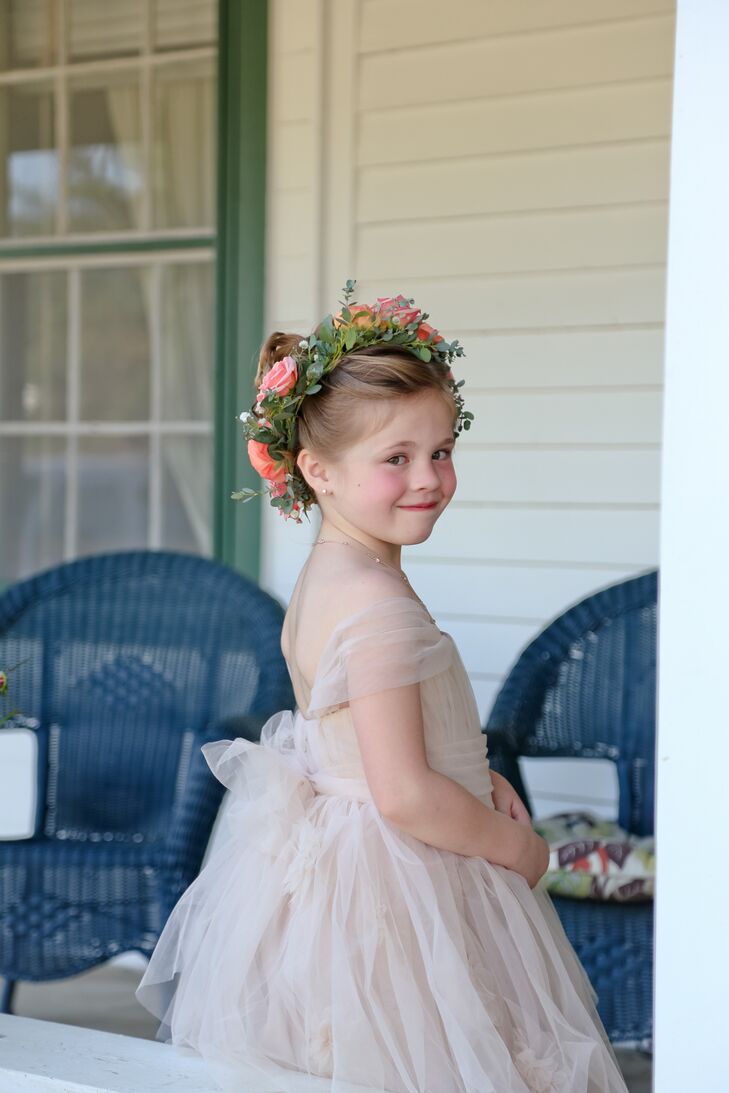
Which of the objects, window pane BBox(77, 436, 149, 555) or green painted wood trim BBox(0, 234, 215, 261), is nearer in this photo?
green painted wood trim BBox(0, 234, 215, 261)

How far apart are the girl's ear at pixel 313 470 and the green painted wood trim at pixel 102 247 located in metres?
2.06

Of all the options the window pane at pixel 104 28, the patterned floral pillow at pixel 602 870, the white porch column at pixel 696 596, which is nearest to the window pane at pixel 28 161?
the window pane at pixel 104 28

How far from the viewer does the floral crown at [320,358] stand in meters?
1.70

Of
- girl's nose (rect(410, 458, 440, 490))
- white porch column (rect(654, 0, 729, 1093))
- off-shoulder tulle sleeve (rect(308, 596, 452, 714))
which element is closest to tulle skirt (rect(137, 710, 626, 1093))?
off-shoulder tulle sleeve (rect(308, 596, 452, 714))

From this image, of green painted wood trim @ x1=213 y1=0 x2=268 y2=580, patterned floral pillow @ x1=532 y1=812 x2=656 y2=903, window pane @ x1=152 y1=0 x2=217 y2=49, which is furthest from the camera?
window pane @ x1=152 y1=0 x2=217 y2=49

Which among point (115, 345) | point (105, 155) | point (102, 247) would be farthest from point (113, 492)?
point (105, 155)

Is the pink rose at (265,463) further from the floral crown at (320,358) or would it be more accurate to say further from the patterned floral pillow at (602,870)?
the patterned floral pillow at (602,870)

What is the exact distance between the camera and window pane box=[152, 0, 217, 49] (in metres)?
3.59

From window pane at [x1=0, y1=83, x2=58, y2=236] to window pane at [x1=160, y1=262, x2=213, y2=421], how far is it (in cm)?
48

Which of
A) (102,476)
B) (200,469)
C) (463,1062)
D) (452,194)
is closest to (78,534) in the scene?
(102,476)

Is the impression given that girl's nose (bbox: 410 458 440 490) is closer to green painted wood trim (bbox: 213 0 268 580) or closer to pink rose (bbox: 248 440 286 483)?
pink rose (bbox: 248 440 286 483)

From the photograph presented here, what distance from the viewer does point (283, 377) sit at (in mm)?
1689

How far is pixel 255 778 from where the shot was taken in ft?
5.60

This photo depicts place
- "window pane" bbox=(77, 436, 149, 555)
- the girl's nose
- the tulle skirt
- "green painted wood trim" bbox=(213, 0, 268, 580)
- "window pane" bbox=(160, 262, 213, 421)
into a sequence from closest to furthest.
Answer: the tulle skirt < the girl's nose < "green painted wood trim" bbox=(213, 0, 268, 580) < "window pane" bbox=(160, 262, 213, 421) < "window pane" bbox=(77, 436, 149, 555)
